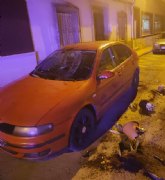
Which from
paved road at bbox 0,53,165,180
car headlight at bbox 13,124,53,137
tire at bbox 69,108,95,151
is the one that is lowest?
paved road at bbox 0,53,165,180

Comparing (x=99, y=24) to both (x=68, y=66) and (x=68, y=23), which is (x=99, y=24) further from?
(x=68, y=66)

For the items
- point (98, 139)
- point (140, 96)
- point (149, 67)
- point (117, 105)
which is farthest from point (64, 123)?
point (149, 67)

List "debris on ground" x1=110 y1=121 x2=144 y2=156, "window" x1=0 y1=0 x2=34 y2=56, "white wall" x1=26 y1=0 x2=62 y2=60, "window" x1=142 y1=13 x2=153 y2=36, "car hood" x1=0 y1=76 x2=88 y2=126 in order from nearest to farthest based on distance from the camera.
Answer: "car hood" x1=0 y1=76 x2=88 y2=126, "debris on ground" x1=110 y1=121 x2=144 y2=156, "window" x1=0 y1=0 x2=34 y2=56, "white wall" x1=26 y1=0 x2=62 y2=60, "window" x1=142 y1=13 x2=153 y2=36

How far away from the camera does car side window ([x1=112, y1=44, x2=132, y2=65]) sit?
195 inches

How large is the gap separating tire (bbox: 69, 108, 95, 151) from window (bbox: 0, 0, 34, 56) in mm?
A: 4155

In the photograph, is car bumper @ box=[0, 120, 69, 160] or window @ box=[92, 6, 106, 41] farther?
window @ box=[92, 6, 106, 41]

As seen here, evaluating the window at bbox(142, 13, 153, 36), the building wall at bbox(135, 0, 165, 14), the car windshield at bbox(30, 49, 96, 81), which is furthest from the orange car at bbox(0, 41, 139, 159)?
the window at bbox(142, 13, 153, 36)

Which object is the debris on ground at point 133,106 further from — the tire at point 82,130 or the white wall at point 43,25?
the white wall at point 43,25

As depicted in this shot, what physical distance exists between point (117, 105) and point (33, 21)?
Result: 4480mm

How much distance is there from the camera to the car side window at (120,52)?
4945 mm

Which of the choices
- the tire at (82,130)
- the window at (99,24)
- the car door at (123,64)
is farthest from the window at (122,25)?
the tire at (82,130)

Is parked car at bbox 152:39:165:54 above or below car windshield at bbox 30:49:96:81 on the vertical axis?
below

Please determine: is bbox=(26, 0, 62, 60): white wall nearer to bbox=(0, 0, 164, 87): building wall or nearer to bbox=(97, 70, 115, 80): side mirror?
bbox=(0, 0, 164, 87): building wall

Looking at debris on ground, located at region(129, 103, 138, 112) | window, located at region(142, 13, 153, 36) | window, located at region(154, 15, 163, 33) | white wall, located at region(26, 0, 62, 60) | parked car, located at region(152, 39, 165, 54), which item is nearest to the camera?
debris on ground, located at region(129, 103, 138, 112)
